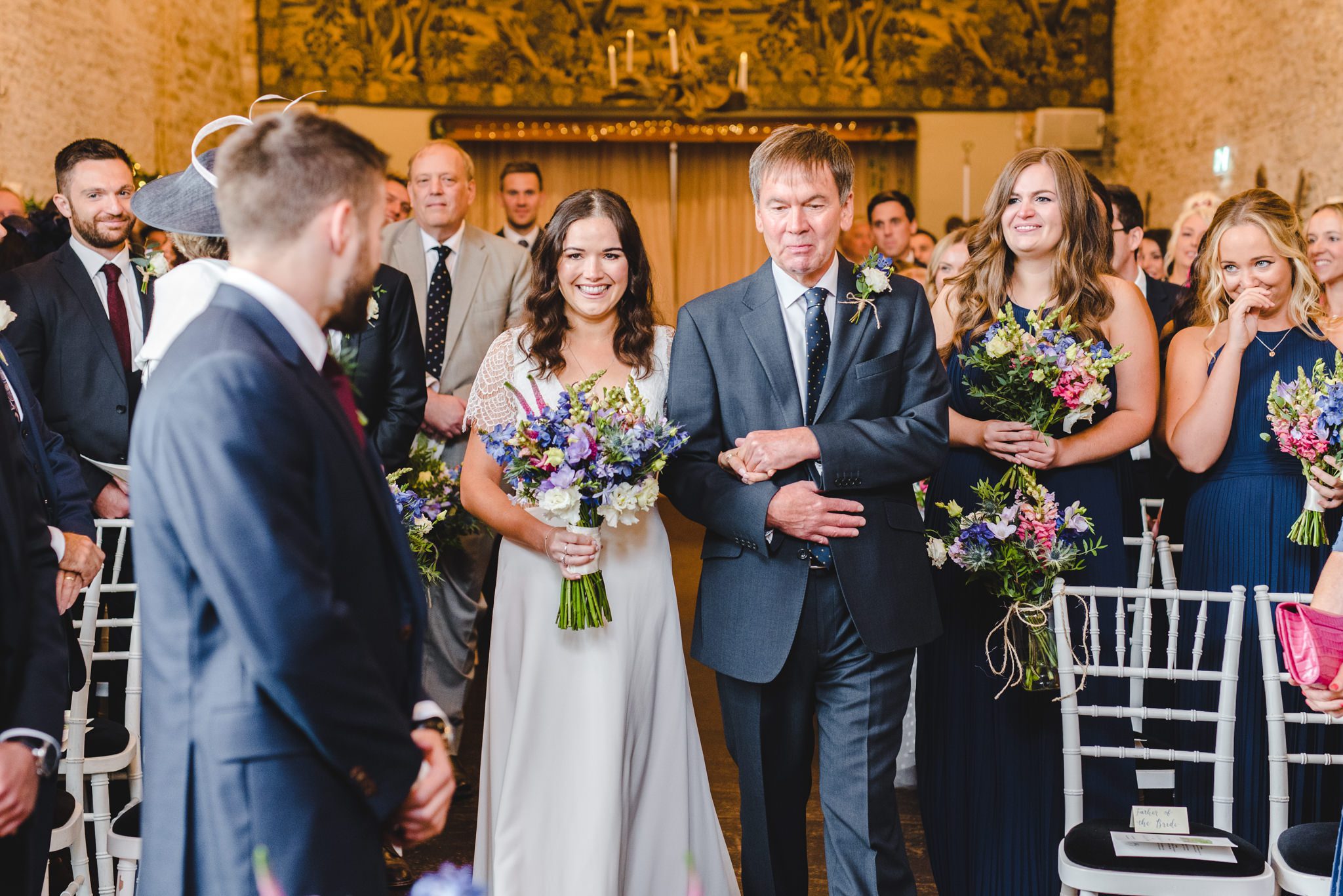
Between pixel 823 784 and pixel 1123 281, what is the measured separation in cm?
166

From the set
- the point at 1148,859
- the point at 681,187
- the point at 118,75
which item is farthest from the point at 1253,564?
the point at 681,187

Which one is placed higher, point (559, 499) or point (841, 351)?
point (841, 351)

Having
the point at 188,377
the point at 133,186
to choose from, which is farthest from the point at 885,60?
the point at 188,377

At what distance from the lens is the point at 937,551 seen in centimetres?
316

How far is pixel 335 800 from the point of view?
158cm

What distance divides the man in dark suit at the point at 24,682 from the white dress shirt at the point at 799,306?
164 cm

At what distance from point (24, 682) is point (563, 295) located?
1618mm

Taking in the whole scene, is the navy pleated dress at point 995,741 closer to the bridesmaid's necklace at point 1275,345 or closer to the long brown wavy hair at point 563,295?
the bridesmaid's necklace at point 1275,345

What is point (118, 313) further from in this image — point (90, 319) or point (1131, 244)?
point (1131, 244)

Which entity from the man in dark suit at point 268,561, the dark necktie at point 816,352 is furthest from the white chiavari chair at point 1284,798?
the man in dark suit at point 268,561

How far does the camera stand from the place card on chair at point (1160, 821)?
8.63 feet

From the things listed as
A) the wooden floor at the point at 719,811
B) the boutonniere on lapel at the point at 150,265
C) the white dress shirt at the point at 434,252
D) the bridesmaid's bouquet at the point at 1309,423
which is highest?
the white dress shirt at the point at 434,252

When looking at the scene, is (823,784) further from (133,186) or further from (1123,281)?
(133,186)

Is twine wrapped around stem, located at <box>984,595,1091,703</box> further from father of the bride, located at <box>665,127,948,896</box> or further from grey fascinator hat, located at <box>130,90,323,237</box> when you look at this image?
grey fascinator hat, located at <box>130,90,323,237</box>
